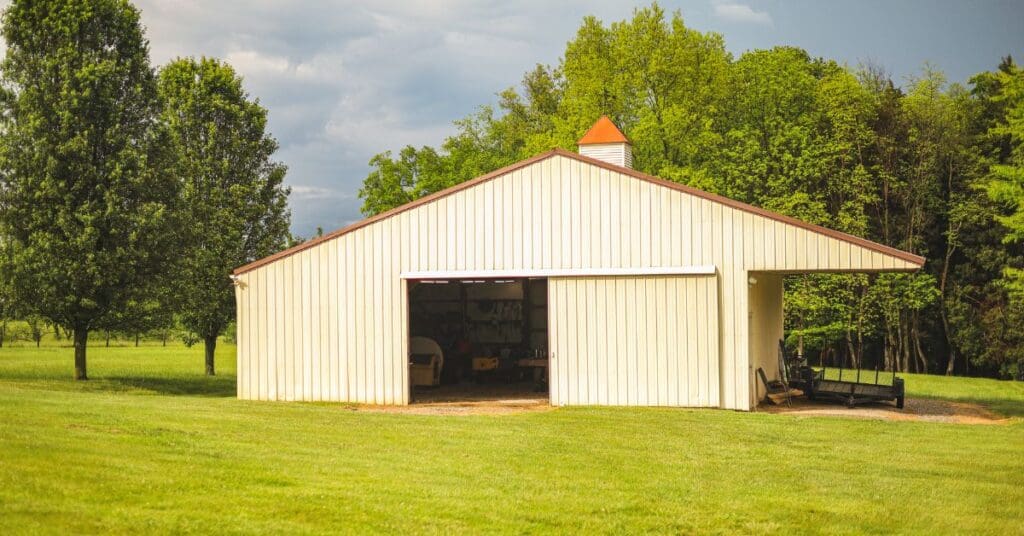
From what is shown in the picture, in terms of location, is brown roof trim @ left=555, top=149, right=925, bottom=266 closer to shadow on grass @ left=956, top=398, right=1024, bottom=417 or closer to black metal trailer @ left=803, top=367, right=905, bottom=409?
black metal trailer @ left=803, top=367, right=905, bottom=409

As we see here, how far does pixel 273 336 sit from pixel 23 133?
30.7ft

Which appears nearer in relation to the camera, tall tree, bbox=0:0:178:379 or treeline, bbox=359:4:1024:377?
tall tree, bbox=0:0:178:379

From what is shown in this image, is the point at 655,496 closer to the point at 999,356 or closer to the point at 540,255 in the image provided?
the point at 540,255

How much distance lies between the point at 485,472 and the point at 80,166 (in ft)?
61.1

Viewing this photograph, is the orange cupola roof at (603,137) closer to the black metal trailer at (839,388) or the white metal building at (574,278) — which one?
the white metal building at (574,278)

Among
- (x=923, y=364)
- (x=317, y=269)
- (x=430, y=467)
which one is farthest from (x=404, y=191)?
(x=430, y=467)

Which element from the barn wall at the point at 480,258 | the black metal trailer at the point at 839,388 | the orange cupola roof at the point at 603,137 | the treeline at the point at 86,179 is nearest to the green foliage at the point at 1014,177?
the black metal trailer at the point at 839,388

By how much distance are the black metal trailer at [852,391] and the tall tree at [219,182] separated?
Result: 19469 mm

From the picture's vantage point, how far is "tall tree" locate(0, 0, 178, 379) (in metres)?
26.2

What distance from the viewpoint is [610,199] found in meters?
21.2

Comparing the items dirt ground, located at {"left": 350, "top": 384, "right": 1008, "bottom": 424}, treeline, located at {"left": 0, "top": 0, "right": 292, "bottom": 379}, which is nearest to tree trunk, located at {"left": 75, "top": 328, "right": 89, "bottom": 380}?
treeline, located at {"left": 0, "top": 0, "right": 292, "bottom": 379}

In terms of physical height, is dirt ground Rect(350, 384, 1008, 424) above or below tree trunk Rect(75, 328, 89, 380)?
below

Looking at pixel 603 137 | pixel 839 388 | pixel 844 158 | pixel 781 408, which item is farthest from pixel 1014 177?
pixel 781 408

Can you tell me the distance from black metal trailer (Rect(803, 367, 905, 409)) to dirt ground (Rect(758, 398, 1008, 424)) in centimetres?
17
